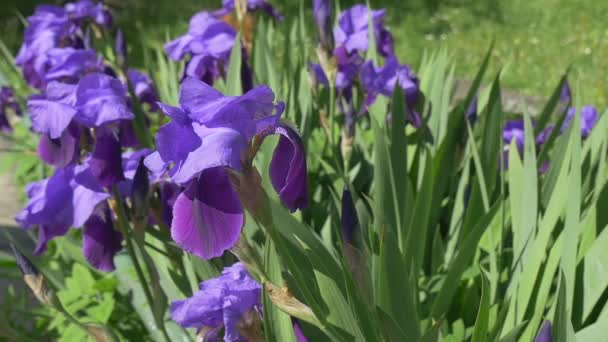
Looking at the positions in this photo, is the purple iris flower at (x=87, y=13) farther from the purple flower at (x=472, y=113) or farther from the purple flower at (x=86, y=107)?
the purple flower at (x=472, y=113)

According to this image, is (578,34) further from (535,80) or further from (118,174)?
(118,174)

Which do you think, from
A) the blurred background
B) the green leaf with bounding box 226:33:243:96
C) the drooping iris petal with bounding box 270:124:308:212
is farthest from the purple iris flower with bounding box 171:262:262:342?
the blurred background

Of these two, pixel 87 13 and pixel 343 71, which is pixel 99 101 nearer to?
pixel 343 71

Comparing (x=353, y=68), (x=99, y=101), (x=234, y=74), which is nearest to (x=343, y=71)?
(x=353, y=68)

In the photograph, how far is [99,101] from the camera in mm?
1134

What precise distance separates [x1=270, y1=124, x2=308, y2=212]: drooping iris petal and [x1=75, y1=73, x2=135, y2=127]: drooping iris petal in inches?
16.3

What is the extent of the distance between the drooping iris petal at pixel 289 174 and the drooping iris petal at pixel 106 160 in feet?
1.36

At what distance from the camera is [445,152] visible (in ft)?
4.92

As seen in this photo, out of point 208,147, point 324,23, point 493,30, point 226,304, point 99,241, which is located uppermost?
point 208,147

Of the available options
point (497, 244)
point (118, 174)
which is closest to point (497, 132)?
point (497, 244)

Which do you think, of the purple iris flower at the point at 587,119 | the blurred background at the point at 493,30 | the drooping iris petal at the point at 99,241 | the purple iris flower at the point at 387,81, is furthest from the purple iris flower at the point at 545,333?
the blurred background at the point at 493,30

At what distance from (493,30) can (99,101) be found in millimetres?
4166

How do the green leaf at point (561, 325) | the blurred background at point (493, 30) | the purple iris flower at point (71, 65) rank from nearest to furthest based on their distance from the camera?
1. the green leaf at point (561, 325)
2. the purple iris flower at point (71, 65)
3. the blurred background at point (493, 30)

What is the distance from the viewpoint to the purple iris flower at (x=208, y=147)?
0.70 metres
